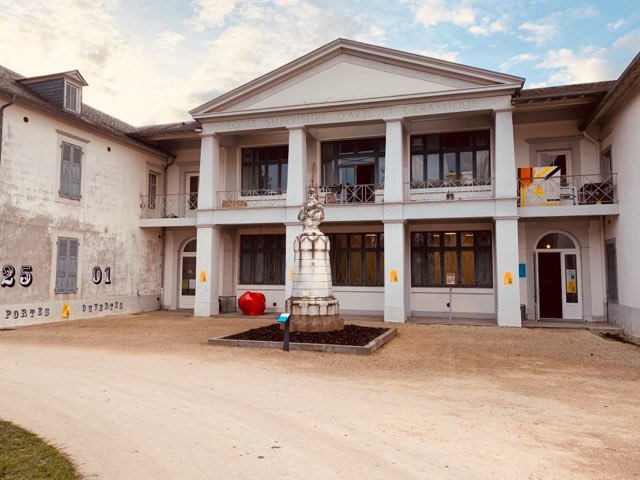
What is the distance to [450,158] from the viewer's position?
688 inches

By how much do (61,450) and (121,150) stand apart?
15.7 meters

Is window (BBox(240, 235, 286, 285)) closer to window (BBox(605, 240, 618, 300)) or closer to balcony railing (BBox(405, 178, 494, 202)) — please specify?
balcony railing (BBox(405, 178, 494, 202))

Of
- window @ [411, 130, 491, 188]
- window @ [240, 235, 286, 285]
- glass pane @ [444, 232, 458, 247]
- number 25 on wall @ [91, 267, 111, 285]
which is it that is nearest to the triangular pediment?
window @ [411, 130, 491, 188]

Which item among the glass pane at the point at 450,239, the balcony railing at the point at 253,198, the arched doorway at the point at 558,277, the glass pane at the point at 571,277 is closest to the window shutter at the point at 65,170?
the balcony railing at the point at 253,198

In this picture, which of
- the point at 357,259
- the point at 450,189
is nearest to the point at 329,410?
the point at 450,189

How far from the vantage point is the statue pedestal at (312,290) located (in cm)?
1138

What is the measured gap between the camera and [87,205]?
1653 cm

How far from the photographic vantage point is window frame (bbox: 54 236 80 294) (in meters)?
15.2

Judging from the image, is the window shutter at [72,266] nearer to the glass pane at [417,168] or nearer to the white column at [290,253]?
the white column at [290,253]

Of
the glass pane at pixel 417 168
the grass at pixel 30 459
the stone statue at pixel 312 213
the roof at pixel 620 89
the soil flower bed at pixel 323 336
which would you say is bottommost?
the grass at pixel 30 459

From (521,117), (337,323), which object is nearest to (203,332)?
(337,323)

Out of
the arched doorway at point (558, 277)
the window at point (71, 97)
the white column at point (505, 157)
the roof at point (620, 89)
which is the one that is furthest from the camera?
the arched doorway at point (558, 277)

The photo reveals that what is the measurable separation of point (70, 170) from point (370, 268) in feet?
35.4

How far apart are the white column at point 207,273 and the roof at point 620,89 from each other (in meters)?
12.8
